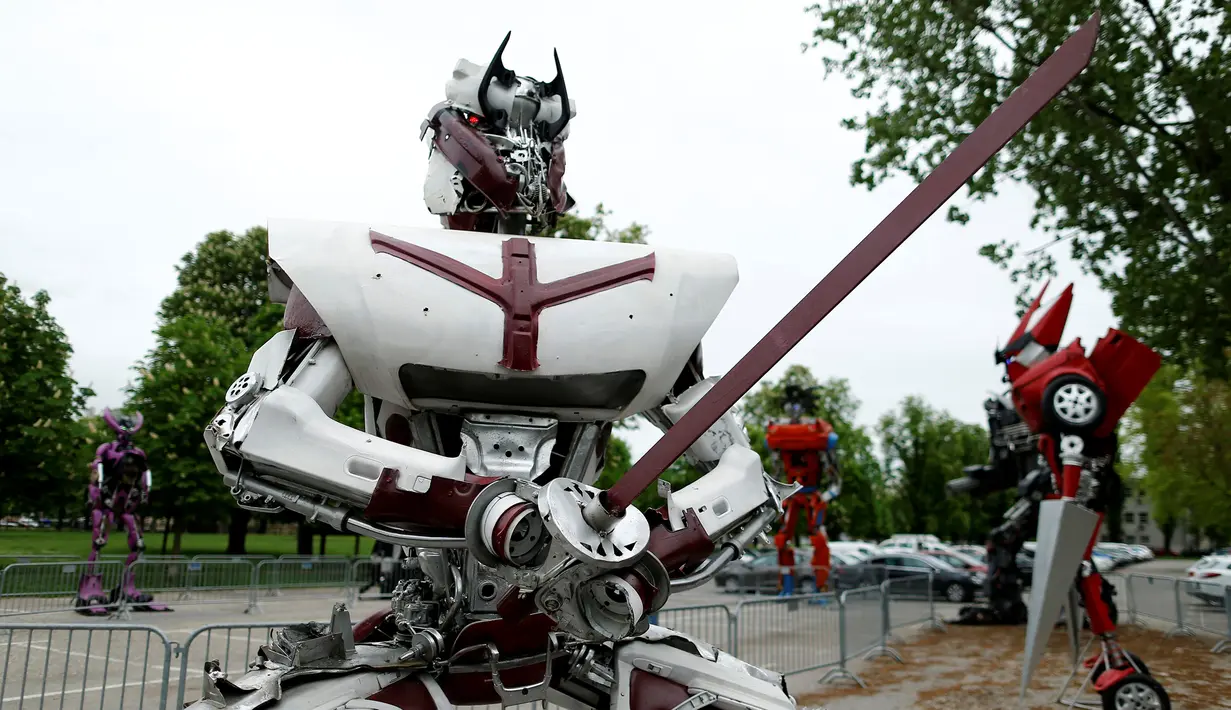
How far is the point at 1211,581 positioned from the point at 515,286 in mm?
17202

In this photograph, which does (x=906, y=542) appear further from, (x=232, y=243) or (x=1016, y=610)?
(x=232, y=243)

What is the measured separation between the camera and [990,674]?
352 inches

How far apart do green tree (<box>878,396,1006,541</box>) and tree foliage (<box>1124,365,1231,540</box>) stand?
36.5ft

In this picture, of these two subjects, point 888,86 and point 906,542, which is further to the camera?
point 906,542

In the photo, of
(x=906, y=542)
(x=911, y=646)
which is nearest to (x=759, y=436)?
(x=906, y=542)

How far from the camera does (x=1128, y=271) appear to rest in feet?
34.1

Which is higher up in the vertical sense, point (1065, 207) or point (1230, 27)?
point (1230, 27)

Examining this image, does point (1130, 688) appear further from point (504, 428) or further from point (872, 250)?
point (872, 250)

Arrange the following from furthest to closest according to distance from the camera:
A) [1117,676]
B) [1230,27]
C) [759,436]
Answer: [759,436] → [1230,27] → [1117,676]

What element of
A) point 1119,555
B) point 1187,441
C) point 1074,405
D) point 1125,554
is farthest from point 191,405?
point 1125,554

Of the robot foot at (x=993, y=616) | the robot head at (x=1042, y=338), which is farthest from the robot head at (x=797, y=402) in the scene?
the robot head at (x=1042, y=338)

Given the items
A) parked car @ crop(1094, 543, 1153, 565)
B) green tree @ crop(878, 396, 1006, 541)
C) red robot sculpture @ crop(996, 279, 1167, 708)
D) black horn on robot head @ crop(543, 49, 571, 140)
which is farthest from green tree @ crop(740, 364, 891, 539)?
black horn on robot head @ crop(543, 49, 571, 140)

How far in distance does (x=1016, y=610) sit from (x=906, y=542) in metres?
19.2

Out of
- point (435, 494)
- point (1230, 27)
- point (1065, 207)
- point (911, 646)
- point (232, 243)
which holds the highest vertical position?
point (232, 243)
